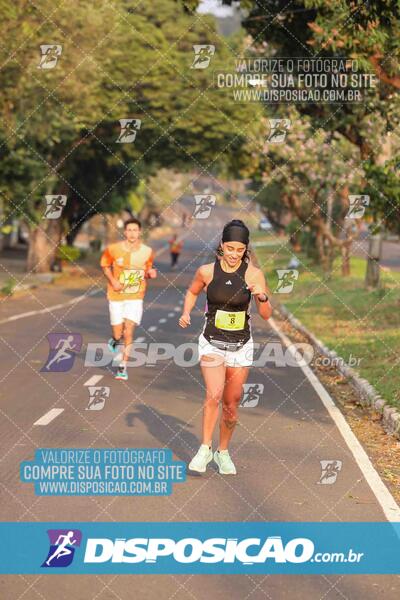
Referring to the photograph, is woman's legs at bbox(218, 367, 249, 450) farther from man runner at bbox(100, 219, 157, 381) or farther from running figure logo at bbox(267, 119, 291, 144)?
running figure logo at bbox(267, 119, 291, 144)

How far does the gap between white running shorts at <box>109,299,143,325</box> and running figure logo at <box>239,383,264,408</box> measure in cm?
184

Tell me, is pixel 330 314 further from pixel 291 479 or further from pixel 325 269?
pixel 291 479

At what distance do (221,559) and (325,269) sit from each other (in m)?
38.1

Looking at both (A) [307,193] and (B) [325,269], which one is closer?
(B) [325,269]

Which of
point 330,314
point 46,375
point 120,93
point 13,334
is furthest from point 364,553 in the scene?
point 120,93

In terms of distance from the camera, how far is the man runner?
15969 millimetres

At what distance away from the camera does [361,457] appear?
11.1 metres

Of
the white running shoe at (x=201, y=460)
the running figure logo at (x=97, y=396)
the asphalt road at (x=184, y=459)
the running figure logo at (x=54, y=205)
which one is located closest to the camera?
the asphalt road at (x=184, y=459)

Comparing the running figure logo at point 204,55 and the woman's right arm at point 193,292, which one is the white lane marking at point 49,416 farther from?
the running figure logo at point 204,55

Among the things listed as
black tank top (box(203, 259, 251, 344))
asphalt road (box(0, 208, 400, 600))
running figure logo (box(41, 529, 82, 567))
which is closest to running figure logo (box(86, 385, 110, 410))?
asphalt road (box(0, 208, 400, 600))

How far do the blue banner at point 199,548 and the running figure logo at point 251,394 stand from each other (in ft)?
20.1

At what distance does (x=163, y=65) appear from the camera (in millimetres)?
48250

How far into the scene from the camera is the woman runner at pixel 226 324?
9.59m

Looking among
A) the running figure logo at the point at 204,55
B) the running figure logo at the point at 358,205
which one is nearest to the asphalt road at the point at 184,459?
the running figure logo at the point at 358,205
